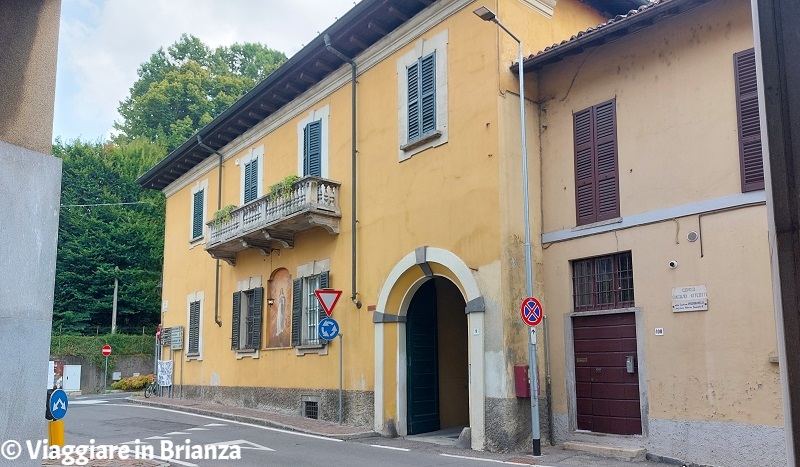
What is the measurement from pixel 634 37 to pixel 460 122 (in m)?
3.70

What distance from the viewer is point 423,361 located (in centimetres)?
1702

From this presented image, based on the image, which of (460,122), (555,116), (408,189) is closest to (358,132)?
(408,189)

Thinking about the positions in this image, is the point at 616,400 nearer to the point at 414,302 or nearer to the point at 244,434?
the point at 414,302

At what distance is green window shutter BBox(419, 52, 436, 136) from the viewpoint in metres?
15.8

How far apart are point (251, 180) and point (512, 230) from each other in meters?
11.4

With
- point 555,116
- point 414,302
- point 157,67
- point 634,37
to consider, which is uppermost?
point 157,67

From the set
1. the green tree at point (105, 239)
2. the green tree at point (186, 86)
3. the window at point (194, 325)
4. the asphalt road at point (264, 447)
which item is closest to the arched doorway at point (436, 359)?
the asphalt road at point (264, 447)

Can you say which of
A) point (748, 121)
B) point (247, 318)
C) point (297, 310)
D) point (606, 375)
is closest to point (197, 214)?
point (247, 318)

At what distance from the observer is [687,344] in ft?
38.9

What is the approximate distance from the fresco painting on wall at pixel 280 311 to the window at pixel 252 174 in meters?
2.88

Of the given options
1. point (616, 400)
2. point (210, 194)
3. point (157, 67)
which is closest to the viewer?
point (616, 400)

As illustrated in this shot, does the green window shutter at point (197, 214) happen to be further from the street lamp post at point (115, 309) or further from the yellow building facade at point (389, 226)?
the street lamp post at point (115, 309)

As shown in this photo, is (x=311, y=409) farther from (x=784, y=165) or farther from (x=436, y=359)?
(x=784, y=165)

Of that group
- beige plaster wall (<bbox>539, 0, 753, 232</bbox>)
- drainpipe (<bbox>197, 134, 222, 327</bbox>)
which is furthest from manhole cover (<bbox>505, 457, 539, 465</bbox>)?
drainpipe (<bbox>197, 134, 222, 327</bbox>)
